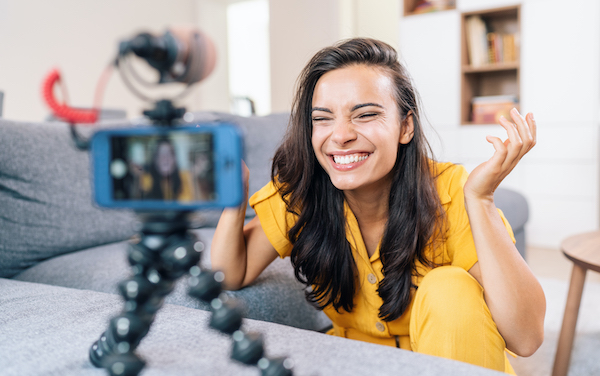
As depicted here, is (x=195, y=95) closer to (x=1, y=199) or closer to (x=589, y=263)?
(x=1, y=199)

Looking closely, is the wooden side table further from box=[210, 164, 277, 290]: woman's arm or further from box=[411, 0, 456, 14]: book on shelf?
box=[411, 0, 456, 14]: book on shelf

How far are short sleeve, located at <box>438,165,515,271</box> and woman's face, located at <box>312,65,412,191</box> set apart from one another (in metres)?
0.15

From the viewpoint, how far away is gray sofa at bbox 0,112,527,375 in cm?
55

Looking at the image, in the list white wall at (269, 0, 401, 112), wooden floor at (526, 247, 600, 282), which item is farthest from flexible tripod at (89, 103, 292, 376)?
white wall at (269, 0, 401, 112)

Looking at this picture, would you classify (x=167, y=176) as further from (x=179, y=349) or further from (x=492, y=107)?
(x=492, y=107)

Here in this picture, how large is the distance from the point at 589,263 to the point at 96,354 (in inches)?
46.5

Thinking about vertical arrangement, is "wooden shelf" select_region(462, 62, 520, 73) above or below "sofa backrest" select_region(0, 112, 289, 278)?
above

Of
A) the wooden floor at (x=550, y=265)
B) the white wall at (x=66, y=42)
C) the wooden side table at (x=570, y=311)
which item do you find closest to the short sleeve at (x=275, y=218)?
the wooden side table at (x=570, y=311)

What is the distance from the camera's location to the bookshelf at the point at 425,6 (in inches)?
133

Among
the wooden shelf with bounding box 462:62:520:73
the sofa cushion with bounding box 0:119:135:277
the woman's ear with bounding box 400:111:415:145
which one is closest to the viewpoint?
the woman's ear with bounding box 400:111:415:145

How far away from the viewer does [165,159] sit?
41 cm

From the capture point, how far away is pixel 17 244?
1280 millimetres

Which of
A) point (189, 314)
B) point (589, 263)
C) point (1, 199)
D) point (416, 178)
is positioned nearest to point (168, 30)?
point (189, 314)

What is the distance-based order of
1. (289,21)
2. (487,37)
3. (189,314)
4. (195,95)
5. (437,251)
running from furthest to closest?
(195,95), (289,21), (487,37), (437,251), (189,314)
